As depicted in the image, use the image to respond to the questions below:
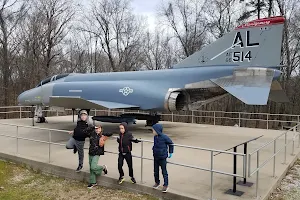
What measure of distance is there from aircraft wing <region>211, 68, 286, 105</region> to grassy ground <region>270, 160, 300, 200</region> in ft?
8.23

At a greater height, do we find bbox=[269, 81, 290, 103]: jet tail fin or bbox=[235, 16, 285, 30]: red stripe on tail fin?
bbox=[235, 16, 285, 30]: red stripe on tail fin

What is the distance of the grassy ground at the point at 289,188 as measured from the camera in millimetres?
5738

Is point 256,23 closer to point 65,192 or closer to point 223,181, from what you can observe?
point 223,181

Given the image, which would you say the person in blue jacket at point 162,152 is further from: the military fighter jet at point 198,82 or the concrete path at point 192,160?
the military fighter jet at point 198,82

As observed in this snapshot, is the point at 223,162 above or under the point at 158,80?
under

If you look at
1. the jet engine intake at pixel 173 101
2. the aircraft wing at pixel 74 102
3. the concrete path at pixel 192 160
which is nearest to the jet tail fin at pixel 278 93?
the concrete path at pixel 192 160

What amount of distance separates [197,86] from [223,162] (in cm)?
A: 469

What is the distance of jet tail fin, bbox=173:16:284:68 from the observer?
10203mm

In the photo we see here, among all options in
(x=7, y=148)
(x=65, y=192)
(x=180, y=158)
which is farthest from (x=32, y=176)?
(x=180, y=158)

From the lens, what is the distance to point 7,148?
9438mm

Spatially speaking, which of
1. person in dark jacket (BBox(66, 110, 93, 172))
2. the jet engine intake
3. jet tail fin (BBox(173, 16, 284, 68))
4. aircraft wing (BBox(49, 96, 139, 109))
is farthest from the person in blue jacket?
jet tail fin (BBox(173, 16, 284, 68))

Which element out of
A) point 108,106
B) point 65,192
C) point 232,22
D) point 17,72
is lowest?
point 65,192

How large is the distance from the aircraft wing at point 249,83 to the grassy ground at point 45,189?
528 centimetres

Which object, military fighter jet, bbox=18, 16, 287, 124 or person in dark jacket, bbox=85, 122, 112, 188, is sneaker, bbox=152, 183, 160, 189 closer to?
person in dark jacket, bbox=85, 122, 112, 188
